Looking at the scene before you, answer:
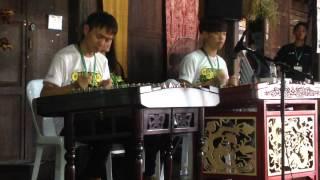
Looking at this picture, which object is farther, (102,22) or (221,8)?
(221,8)

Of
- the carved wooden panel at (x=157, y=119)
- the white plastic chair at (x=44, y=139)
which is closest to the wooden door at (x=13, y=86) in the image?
the white plastic chair at (x=44, y=139)

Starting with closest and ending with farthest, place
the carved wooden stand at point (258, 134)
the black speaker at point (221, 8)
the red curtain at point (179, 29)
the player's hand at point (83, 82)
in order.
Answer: the player's hand at point (83, 82) < the carved wooden stand at point (258, 134) < the red curtain at point (179, 29) < the black speaker at point (221, 8)

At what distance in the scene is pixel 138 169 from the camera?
365 centimetres

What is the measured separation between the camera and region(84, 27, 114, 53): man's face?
4.45 meters

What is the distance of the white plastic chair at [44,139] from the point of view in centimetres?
466

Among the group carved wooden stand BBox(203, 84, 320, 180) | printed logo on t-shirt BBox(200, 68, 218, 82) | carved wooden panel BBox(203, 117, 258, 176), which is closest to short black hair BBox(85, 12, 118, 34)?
carved wooden stand BBox(203, 84, 320, 180)

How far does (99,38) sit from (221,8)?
3029mm

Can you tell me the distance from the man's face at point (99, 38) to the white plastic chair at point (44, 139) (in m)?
0.66

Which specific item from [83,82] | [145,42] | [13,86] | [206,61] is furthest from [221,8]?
[83,82]

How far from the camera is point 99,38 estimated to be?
447 centimetres

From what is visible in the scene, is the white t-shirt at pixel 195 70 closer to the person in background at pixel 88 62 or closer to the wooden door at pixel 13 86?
the person in background at pixel 88 62

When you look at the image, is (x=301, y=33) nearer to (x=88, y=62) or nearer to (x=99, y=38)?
(x=88, y=62)

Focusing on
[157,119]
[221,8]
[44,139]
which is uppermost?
[221,8]

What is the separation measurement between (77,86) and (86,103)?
429 mm
